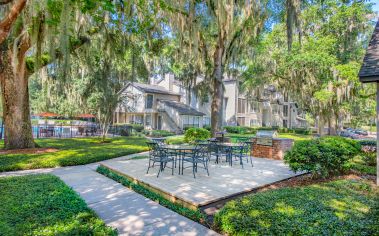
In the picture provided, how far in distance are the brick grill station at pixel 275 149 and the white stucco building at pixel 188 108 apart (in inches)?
490

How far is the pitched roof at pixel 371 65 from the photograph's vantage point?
4941 mm

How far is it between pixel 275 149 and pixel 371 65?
4555mm

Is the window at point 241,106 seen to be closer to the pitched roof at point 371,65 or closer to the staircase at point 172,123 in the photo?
the staircase at point 172,123

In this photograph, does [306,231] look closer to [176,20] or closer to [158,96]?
[176,20]


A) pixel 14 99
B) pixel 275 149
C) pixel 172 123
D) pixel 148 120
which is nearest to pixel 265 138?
pixel 275 149

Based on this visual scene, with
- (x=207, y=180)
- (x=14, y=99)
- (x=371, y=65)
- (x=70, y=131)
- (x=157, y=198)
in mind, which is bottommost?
(x=157, y=198)

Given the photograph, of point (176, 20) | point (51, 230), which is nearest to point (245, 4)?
point (176, 20)

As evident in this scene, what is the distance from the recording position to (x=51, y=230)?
2.89 meters

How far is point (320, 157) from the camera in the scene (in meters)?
5.50

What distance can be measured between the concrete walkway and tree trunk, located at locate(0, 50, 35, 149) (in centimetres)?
572

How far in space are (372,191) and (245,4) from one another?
848cm

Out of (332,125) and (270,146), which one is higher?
(332,125)

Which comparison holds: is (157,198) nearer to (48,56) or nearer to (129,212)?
(129,212)

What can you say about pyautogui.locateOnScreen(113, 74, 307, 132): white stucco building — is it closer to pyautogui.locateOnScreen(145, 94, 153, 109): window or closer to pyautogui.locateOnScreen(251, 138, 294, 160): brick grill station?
pyautogui.locateOnScreen(145, 94, 153, 109): window
